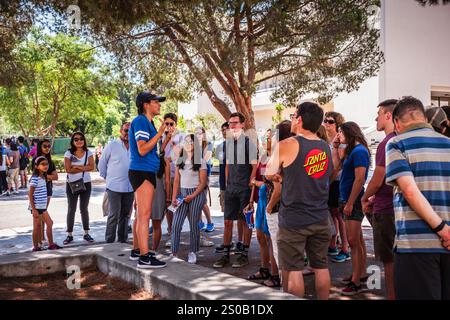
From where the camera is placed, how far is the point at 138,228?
16.2 ft

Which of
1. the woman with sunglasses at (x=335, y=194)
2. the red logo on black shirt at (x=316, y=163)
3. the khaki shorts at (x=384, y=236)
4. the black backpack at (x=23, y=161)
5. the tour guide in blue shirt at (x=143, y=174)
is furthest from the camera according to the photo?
the black backpack at (x=23, y=161)

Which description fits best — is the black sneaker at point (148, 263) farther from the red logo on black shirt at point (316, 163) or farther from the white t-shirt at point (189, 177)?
the red logo on black shirt at point (316, 163)

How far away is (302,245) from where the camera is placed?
3.91 metres

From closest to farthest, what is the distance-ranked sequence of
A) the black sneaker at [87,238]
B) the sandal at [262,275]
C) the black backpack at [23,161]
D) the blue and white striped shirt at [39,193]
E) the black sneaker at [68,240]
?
the sandal at [262,275] < the blue and white striped shirt at [39,193] < the black sneaker at [68,240] < the black sneaker at [87,238] < the black backpack at [23,161]

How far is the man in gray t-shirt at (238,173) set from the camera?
6.50 metres

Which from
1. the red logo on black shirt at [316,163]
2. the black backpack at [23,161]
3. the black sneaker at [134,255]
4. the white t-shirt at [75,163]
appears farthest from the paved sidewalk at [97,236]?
the black backpack at [23,161]

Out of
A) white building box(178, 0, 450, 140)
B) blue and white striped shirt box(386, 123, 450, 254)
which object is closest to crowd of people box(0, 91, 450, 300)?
blue and white striped shirt box(386, 123, 450, 254)

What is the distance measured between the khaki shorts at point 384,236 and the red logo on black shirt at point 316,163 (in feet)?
3.17

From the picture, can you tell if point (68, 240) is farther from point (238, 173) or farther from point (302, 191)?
point (302, 191)

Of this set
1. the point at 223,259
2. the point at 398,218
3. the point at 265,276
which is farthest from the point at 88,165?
the point at 398,218

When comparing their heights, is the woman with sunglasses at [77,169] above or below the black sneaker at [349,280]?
above

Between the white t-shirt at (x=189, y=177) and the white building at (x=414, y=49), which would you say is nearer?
the white t-shirt at (x=189, y=177)

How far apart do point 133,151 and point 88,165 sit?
134 inches
